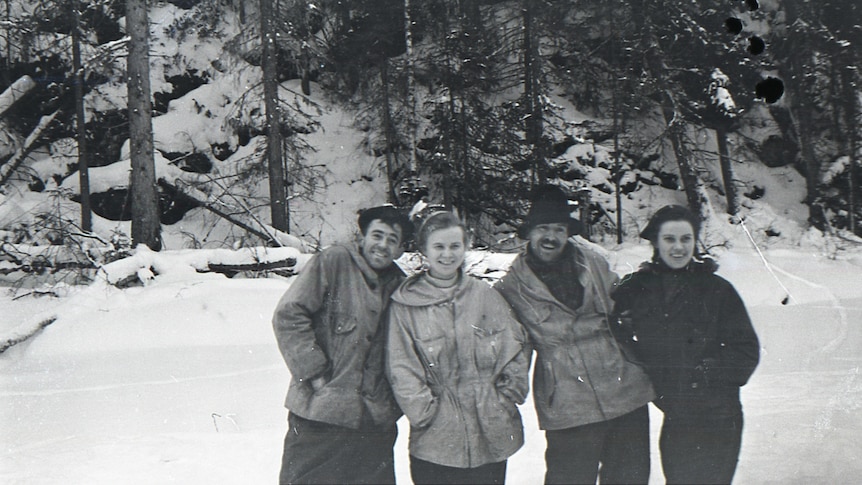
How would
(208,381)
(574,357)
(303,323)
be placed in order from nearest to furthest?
1. (303,323)
2. (574,357)
3. (208,381)

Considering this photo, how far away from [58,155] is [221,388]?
3.77 ft

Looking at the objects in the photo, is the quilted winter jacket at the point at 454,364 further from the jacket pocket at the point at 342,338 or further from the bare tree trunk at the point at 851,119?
the bare tree trunk at the point at 851,119

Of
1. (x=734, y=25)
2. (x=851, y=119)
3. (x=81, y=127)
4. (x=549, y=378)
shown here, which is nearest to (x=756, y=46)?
(x=734, y=25)

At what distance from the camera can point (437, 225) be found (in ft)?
6.55

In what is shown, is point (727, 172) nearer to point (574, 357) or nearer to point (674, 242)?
point (674, 242)

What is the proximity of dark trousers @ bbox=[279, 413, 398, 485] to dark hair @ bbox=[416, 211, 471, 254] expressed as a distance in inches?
26.6

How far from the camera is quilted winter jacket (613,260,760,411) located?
2086 mm

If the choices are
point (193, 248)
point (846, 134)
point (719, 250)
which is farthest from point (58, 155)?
point (846, 134)

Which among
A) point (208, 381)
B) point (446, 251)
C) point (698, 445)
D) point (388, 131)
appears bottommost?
point (698, 445)

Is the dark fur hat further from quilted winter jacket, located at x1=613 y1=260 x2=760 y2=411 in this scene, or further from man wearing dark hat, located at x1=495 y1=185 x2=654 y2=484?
quilted winter jacket, located at x1=613 y1=260 x2=760 y2=411

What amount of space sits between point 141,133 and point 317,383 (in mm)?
1277

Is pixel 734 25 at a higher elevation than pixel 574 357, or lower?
higher

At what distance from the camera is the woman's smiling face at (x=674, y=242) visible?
6.85ft

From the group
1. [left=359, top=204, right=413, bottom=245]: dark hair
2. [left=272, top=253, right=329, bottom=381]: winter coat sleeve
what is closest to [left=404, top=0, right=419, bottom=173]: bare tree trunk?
[left=359, top=204, right=413, bottom=245]: dark hair
